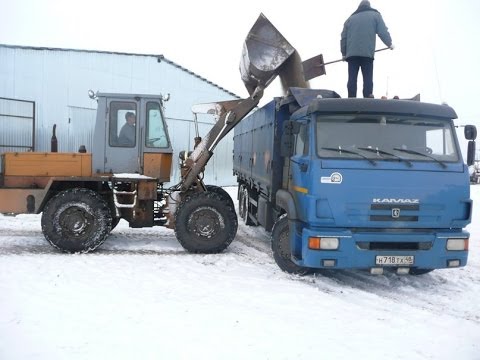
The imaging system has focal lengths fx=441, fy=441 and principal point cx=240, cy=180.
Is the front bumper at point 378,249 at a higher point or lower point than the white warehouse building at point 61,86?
lower

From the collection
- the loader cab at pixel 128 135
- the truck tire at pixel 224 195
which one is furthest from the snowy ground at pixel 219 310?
the loader cab at pixel 128 135

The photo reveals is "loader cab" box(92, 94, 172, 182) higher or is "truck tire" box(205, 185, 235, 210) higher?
A: "loader cab" box(92, 94, 172, 182)

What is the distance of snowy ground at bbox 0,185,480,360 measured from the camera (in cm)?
404

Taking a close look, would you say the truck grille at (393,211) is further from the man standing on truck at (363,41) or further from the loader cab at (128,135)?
the loader cab at (128,135)

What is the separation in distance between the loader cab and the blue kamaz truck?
3.01 m

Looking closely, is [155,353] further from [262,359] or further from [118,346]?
[262,359]

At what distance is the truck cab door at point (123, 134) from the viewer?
8023 mm

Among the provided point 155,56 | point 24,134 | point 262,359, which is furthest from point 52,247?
point 155,56

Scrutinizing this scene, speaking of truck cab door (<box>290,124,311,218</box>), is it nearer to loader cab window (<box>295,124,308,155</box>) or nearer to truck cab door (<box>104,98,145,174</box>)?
loader cab window (<box>295,124,308,155</box>)

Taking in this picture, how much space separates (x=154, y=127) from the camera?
8.08 meters

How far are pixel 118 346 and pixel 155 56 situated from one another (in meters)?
15.5

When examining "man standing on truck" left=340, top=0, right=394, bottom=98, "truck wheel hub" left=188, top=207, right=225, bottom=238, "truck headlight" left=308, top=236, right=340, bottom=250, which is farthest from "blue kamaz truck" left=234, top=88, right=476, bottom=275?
"truck wheel hub" left=188, top=207, right=225, bottom=238

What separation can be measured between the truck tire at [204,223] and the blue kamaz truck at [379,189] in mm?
1936

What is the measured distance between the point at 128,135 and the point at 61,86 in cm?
952
